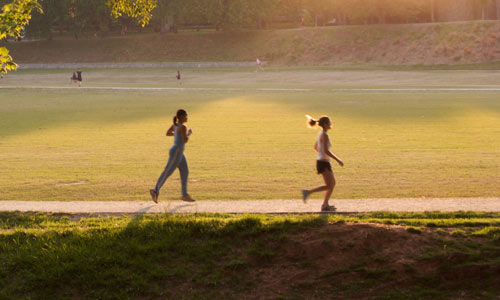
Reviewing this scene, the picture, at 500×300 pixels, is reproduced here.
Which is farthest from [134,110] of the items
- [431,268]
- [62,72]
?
[62,72]

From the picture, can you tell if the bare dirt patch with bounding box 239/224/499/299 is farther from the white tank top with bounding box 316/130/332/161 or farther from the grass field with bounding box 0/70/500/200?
the grass field with bounding box 0/70/500/200

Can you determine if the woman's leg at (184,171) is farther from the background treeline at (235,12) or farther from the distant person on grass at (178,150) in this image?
the background treeline at (235,12)

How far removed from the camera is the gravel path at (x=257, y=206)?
10.4 meters

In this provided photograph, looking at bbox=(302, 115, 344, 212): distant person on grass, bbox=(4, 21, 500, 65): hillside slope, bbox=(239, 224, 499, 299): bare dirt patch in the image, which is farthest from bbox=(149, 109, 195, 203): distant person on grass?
bbox=(4, 21, 500, 65): hillside slope

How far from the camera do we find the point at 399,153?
61.5ft

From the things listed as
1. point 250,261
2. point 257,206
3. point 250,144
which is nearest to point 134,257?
point 250,261

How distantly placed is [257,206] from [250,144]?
35.0 ft

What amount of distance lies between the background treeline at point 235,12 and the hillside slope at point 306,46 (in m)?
2.62

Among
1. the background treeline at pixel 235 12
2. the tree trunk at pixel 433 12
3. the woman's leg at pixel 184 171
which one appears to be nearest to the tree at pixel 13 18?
the woman's leg at pixel 184 171

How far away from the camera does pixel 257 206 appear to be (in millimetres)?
10828

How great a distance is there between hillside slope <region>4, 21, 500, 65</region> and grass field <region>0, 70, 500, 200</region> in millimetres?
37040

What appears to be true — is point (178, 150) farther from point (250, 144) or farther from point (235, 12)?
point (235, 12)

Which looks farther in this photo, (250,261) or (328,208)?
(328,208)

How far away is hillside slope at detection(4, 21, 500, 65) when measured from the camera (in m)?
75.8
